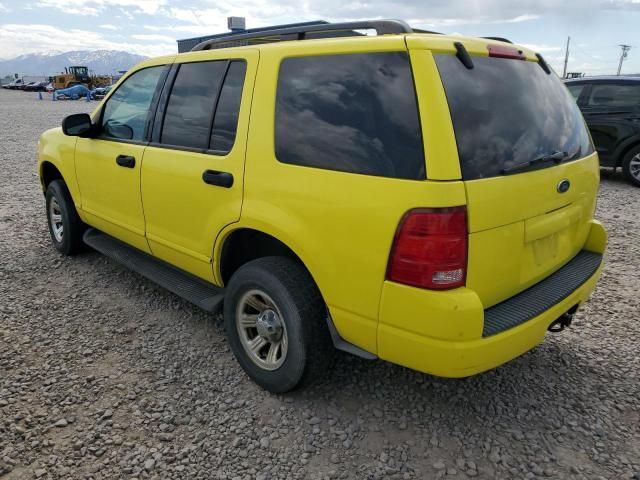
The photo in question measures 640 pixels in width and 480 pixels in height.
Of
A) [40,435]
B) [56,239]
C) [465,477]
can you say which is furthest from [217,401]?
[56,239]

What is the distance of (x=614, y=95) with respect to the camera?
8094 mm

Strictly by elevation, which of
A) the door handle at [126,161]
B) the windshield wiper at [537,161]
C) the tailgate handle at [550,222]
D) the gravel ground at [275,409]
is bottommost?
the gravel ground at [275,409]

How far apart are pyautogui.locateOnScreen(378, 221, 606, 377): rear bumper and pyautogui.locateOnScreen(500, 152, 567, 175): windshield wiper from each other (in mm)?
589

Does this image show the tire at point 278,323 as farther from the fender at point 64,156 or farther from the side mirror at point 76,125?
the fender at point 64,156

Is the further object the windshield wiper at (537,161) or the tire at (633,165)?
the tire at (633,165)

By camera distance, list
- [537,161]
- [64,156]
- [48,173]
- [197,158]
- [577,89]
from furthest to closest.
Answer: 1. [577,89]
2. [48,173]
3. [64,156]
4. [197,158]
5. [537,161]

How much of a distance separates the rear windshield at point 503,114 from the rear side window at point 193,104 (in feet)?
4.79

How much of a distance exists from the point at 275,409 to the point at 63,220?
3.12 meters

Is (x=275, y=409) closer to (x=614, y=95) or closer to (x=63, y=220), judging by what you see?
(x=63, y=220)

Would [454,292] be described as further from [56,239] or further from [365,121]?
[56,239]

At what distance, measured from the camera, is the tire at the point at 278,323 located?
2457mm

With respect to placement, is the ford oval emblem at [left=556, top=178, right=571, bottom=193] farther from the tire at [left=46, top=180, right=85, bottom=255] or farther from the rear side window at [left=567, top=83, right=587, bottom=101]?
the rear side window at [left=567, top=83, right=587, bottom=101]

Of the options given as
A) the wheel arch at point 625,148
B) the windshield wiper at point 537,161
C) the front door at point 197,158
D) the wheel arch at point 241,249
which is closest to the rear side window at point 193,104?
the front door at point 197,158

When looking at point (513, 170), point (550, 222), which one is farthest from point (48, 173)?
point (550, 222)
